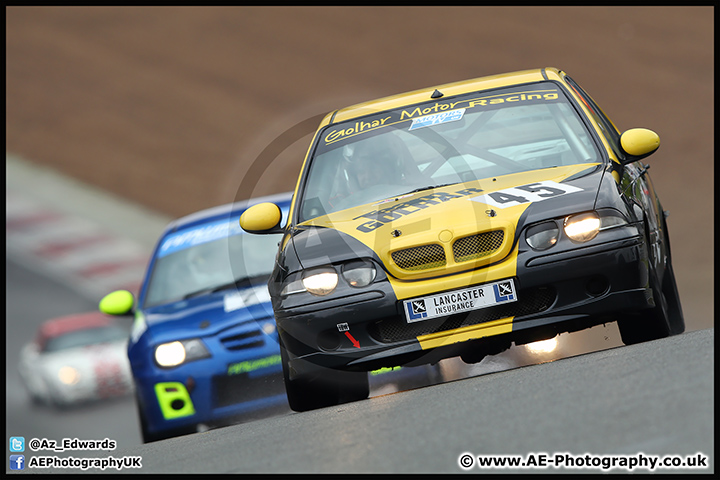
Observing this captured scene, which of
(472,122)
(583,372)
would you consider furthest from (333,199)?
(583,372)

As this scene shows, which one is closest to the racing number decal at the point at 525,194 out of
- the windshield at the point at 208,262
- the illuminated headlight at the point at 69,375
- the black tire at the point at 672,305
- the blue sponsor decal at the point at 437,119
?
the blue sponsor decal at the point at 437,119

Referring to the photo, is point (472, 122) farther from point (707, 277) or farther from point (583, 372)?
point (707, 277)

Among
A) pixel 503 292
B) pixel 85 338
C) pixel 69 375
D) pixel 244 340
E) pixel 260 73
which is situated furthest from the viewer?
pixel 260 73

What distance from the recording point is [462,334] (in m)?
5.55

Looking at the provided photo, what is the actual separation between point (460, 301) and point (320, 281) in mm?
761

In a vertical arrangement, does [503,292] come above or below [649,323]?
above

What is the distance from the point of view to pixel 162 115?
96.8 feet

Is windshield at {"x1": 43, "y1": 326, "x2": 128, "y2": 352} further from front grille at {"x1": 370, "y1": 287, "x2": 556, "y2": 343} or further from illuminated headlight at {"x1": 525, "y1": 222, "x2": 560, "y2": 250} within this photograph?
illuminated headlight at {"x1": 525, "y1": 222, "x2": 560, "y2": 250}

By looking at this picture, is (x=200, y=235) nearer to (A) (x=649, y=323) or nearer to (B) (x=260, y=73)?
(A) (x=649, y=323)

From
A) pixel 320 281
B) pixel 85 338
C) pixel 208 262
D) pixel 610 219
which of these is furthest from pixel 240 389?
pixel 85 338

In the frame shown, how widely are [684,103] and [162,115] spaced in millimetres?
13916

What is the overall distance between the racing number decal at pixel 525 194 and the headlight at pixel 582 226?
0.57 feet
